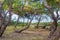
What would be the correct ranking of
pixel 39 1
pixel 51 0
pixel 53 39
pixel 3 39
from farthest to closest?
pixel 39 1 → pixel 51 0 → pixel 3 39 → pixel 53 39

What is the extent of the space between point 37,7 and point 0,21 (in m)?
6.58

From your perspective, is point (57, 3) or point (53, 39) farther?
point (57, 3)

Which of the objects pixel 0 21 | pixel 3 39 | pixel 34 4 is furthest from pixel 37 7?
pixel 3 39

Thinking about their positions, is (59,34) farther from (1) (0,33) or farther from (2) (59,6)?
(2) (59,6)

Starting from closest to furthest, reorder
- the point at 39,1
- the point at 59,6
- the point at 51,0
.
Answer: the point at 51,0
the point at 59,6
the point at 39,1

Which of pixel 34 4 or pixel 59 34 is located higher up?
pixel 59 34

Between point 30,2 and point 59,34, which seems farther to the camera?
point 30,2

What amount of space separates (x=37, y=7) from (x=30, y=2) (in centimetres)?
87

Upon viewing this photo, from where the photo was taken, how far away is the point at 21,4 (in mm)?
21703

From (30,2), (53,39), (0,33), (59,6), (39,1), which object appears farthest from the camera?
(30,2)

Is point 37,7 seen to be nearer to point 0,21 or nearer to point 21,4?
point 21,4

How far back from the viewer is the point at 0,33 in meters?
15.2

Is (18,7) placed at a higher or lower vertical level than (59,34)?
lower

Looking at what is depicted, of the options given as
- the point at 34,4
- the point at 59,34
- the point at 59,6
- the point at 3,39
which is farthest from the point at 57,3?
the point at 59,34
